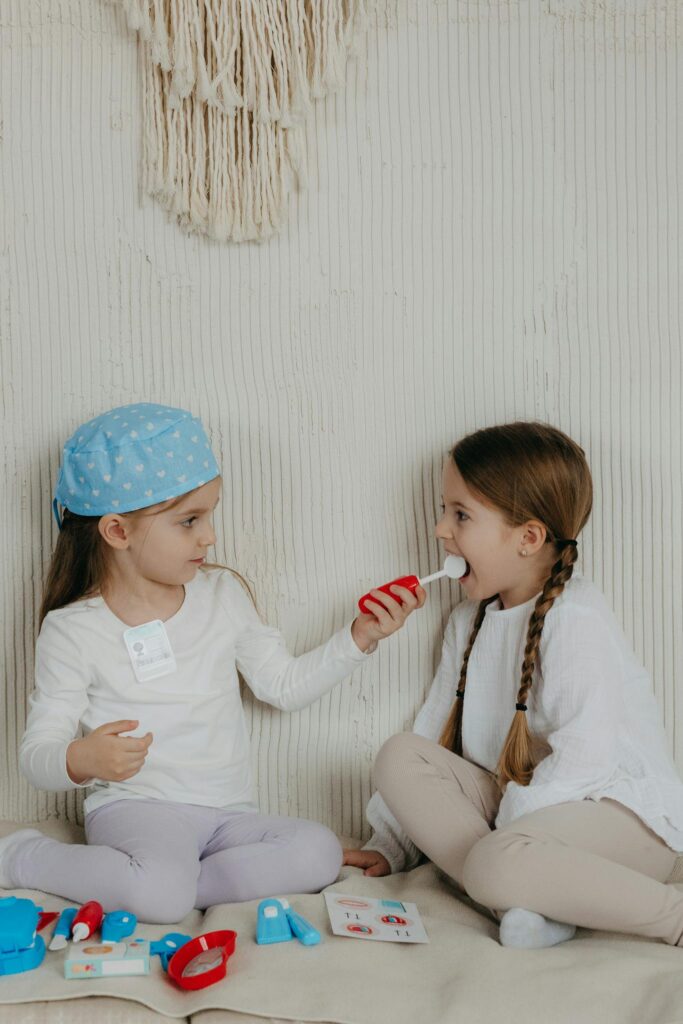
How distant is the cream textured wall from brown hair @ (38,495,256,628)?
0.09 metres

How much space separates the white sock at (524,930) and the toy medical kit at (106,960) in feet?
1.25

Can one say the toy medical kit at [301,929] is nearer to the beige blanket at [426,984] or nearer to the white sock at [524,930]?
the beige blanket at [426,984]

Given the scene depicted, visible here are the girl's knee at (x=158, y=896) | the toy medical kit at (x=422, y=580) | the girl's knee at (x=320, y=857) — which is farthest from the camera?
the toy medical kit at (x=422, y=580)

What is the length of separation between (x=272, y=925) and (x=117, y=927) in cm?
16

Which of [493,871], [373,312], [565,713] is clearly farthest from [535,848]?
[373,312]

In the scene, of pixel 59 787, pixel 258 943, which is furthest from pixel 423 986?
pixel 59 787

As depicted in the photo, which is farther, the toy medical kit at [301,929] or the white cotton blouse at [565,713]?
the white cotton blouse at [565,713]

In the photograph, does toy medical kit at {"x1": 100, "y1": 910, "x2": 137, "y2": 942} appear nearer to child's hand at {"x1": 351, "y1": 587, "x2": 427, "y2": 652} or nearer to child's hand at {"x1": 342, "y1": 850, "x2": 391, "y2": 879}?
child's hand at {"x1": 342, "y1": 850, "x2": 391, "y2": 879}

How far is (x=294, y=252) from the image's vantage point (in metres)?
1.49

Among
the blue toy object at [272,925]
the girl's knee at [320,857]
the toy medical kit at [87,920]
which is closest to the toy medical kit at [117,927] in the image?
the toy medical kit at [87,920]

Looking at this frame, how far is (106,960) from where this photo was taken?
1.02 meters

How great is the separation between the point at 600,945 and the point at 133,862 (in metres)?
0.53

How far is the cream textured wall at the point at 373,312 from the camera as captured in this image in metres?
1.47

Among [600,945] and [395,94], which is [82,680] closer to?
[600,945]
